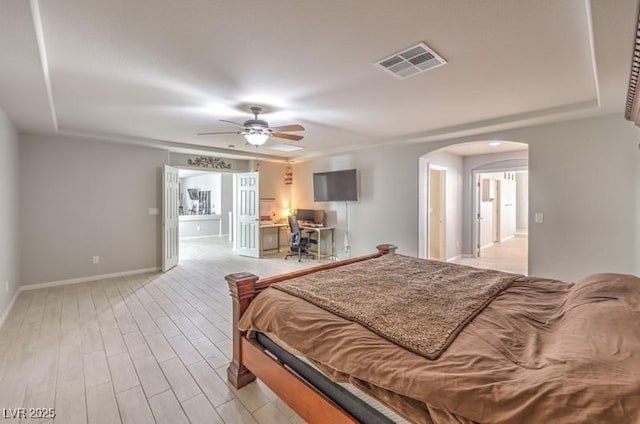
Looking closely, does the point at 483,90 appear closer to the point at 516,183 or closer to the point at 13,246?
the point at 13,246

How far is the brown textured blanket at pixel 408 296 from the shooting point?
1.42 metres

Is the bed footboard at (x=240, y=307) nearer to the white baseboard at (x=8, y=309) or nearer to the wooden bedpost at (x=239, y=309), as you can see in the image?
the wooden bedpost at (x=239, y=309)

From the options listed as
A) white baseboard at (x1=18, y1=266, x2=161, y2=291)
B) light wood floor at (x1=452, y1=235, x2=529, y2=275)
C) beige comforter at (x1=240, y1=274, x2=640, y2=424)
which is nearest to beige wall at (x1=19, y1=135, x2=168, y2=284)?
white baseboard at (x1=18, y1=266, x2=161, y2=291)

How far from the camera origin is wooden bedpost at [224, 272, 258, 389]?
2.06 meters

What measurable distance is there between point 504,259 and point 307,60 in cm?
661

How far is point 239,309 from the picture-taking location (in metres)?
2.08

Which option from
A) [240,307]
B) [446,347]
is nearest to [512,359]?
[446,347]

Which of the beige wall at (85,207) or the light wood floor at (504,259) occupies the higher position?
the beige wall at (85,207)

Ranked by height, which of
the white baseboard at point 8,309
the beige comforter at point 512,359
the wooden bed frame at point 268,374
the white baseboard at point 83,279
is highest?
the beige comforter at point 512,359

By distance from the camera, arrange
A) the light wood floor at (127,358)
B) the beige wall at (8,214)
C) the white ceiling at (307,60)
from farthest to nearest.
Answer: the beige wall at (8,214), the light wood floor at (127,358), the white ceiling at (307,60)


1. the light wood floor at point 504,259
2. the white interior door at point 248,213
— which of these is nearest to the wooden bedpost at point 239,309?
the white interior door at point 248,213

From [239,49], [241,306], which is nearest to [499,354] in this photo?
[241,306]

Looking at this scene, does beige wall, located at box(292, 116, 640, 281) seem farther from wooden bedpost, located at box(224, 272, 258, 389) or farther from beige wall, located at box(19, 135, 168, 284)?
beige wall, located at box(19, 135, 168, 284)

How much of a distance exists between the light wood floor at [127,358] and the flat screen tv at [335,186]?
10.3 ft
